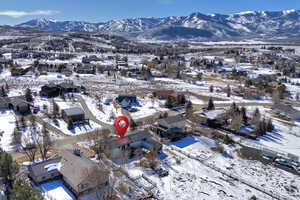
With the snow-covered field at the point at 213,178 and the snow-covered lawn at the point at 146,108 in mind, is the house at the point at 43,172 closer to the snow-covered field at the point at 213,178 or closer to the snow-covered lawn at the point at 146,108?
the snow-covered field at the point at 213,178

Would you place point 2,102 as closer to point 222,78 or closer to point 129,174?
point 129,174

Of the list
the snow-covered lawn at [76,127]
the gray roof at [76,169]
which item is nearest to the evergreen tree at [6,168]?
the gray roof at [76,169]

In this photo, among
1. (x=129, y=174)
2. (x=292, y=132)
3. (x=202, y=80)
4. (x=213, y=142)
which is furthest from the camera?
(x=202, y=80)

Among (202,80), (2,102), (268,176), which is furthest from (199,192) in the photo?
(202,80)

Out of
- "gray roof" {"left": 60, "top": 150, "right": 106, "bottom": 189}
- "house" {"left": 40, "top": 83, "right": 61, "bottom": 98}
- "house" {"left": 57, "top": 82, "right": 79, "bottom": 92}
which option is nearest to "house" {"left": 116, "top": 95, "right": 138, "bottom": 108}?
"house" {"left": 57, "top": 82, "right": 79, "bottom": 92}

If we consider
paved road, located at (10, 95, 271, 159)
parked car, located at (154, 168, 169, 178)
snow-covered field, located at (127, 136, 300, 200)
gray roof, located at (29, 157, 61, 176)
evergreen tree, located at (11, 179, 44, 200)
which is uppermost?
evergreen tree, located at (11, 179, 44, 200)

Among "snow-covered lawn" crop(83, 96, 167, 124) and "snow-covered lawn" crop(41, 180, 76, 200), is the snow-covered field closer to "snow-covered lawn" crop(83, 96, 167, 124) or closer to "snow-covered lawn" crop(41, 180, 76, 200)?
"snow-covered lawn" crop(41, 180, 76, 200)

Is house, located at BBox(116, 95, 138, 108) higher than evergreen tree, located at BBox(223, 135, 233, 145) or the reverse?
higher
